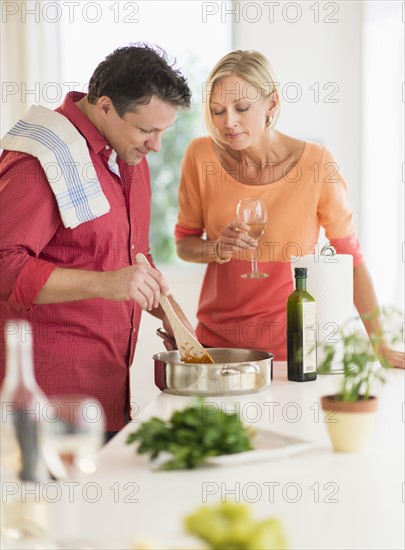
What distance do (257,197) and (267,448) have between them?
1.15m

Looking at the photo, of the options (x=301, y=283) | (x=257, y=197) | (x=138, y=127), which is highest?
(x=138, y=127)

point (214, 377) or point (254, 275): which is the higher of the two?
point (254, 275)

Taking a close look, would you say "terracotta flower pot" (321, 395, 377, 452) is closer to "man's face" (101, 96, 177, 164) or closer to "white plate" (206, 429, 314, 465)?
"white plate" (206, 429, 314, 465)

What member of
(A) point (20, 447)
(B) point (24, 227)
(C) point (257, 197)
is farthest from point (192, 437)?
(C) point (257, 197)

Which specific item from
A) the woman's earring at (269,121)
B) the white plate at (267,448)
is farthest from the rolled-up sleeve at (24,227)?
the woman's earring at (269,121)

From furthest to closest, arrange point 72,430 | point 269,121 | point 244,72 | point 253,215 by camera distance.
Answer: point 269,121 < point 244,72 < point 253,215 < point 72,430

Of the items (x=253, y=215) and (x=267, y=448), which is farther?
(x=253, y=215)

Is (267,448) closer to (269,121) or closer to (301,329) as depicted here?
(301,329)

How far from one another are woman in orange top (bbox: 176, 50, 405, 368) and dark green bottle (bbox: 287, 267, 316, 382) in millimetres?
268

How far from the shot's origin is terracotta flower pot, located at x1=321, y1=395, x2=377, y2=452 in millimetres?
1418

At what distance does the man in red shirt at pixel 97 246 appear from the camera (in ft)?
6.12

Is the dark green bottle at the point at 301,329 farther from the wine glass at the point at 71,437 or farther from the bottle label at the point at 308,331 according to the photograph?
the wine glass at the point at 71,437

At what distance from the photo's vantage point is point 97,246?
2070 mm

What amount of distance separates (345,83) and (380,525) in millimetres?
3864
